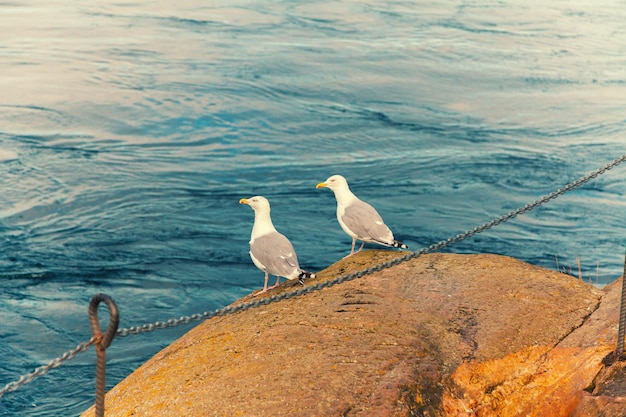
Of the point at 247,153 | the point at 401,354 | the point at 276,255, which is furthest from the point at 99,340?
the point at 247,153

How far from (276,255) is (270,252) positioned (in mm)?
98

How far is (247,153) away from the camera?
1834 centimetres

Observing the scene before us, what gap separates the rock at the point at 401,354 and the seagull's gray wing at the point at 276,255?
500 millimetres

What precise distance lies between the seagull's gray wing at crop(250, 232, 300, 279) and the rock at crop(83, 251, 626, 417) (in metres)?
0.50

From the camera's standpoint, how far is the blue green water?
12383 mm

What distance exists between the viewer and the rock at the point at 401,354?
15.5ft

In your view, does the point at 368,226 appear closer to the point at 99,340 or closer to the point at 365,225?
the point at 365,225

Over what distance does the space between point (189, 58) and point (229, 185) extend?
35.5 ft

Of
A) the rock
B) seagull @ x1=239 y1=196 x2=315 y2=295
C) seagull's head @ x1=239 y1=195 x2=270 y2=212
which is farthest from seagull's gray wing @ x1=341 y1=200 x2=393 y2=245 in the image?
the rock

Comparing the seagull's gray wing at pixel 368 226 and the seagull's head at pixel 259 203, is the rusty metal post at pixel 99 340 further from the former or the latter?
the seagull's gray wing at pixel 368 226

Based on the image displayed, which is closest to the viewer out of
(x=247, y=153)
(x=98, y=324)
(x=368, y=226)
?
(x=98, y=324)

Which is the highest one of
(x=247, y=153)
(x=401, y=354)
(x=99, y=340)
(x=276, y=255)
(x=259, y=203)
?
(x=99, y=340)

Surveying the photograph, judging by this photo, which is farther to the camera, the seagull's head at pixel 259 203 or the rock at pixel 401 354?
the seagull's head at pixel 259 203

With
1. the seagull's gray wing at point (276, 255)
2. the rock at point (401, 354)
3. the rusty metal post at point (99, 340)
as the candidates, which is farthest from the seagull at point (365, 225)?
the rusty metal post at point (99, 340)
